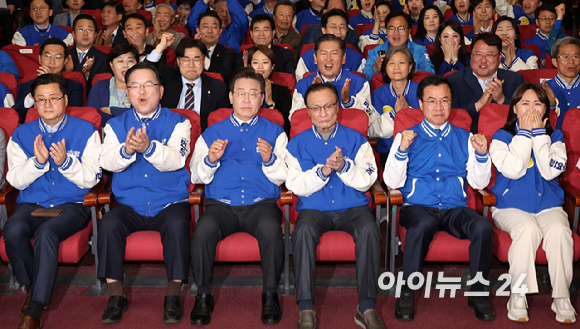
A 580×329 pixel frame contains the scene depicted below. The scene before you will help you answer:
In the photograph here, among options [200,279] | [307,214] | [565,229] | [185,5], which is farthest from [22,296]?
[185,5]

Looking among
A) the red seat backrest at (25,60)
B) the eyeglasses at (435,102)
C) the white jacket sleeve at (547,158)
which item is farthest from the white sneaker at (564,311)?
the red seat backrest at (25,60)

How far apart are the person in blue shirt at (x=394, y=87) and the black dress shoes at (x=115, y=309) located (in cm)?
208

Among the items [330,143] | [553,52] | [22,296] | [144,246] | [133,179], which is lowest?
[22,296]

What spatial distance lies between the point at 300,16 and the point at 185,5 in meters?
1.41

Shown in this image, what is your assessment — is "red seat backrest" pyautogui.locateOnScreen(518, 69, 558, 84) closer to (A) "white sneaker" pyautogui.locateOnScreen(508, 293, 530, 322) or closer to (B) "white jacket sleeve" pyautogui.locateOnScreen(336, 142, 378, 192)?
(B) "white jacket sleeve" pyautogui.locateOnScreen(336, 142, 378, 192)

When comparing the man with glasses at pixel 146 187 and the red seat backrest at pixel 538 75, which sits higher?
the red seat backrest at pixel 538 75

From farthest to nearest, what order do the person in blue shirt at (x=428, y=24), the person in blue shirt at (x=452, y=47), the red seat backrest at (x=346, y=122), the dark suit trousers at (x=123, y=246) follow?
the person in blue shirt at (x=428, y=24) → the person in blue shirt at (x=452, y=47) → the red seat backrest at (x=346, y=122) → the dark suit trousers at (x=123, y=246)

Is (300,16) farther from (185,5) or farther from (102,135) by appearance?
(102,135)

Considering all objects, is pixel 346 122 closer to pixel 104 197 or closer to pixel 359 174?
pixel 359 174

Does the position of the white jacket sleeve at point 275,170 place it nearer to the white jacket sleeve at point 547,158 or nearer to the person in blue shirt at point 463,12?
the white jacket sleeve at point 547,158

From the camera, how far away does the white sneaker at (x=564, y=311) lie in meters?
2.75

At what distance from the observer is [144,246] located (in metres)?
2.90

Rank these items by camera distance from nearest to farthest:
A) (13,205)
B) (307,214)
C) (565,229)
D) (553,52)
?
(565,229) < (307,214) < (13,205) < (553,52)

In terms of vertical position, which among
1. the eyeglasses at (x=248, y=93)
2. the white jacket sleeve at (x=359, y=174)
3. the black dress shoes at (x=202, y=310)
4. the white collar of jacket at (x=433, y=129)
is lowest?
the black dress shoes at (x=202, y=310)
